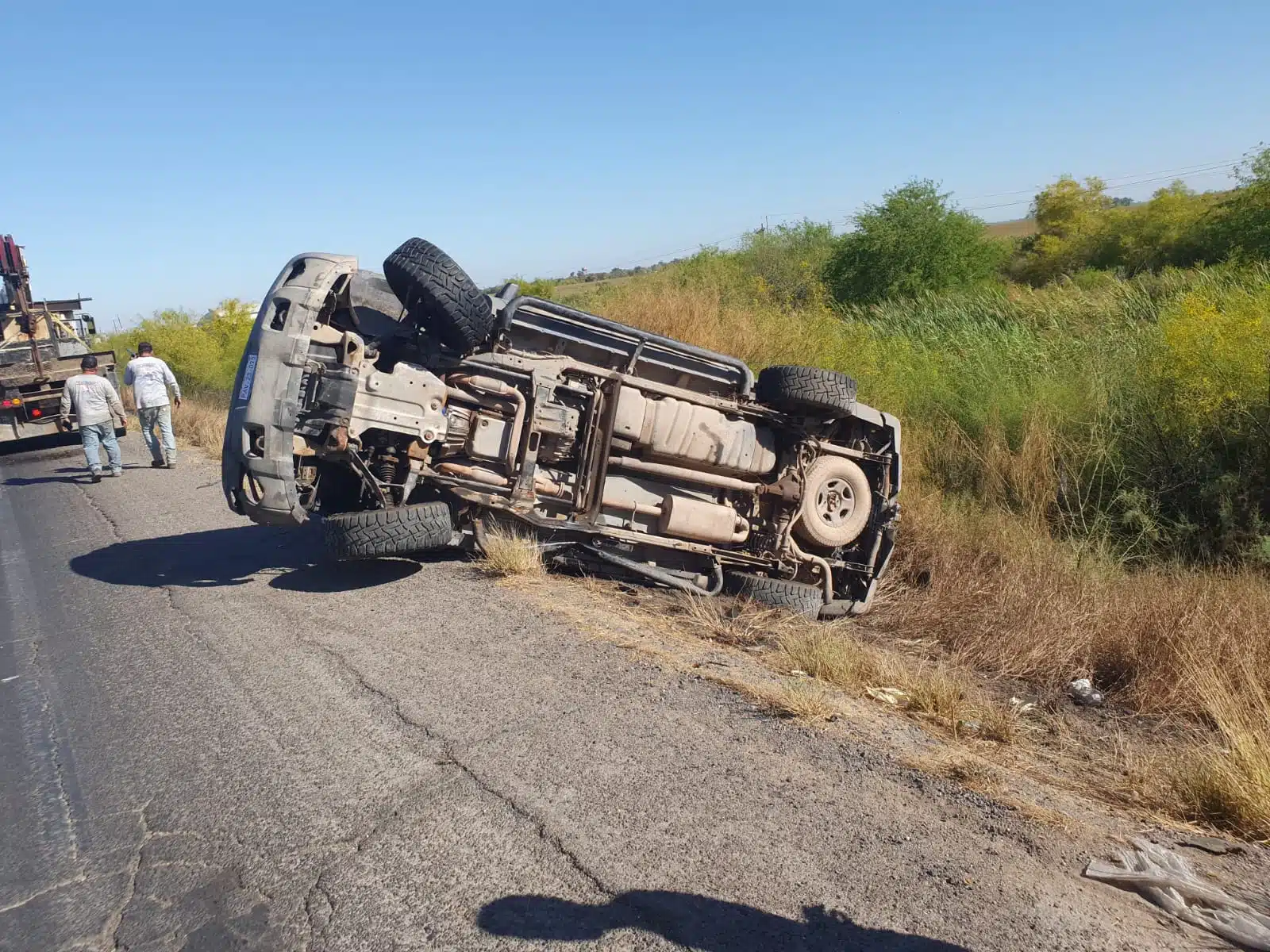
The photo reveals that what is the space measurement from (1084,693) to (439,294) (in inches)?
196

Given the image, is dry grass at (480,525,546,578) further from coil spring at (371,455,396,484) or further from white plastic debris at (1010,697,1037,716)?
white plastic debris at (1010,697,1037,716)

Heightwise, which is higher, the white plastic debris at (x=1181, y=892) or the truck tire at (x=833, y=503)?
the truck tire at (x=833, y=503)

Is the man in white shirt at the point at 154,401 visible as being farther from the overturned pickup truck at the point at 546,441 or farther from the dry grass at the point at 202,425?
the overturned pickup truck at the point at 546,441

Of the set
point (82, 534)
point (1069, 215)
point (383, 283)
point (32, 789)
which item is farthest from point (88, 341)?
point (1069, 215)

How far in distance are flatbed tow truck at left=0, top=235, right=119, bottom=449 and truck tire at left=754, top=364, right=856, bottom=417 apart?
1122cm

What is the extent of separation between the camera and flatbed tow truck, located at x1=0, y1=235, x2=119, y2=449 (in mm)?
14664

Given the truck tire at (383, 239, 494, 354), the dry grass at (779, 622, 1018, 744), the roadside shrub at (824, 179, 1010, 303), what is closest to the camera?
the dry grass at (779, 622, 1018, 744)

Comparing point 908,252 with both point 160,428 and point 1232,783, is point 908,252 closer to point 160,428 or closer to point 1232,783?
point 160,428

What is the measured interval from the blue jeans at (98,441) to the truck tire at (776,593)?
27.5ft

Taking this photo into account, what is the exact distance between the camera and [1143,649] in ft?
20.0

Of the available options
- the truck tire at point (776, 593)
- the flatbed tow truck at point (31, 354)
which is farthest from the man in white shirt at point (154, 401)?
the truck tire at point (776, 593)

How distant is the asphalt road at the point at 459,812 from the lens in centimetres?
276

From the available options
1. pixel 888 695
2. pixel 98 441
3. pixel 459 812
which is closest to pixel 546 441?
pixel 888 695

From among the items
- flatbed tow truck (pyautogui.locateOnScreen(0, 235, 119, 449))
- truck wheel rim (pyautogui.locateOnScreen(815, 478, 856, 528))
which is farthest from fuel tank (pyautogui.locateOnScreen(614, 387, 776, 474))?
flatbed tow truck (pyautogui.locateOnScreen(0, 235, 119, 449))
